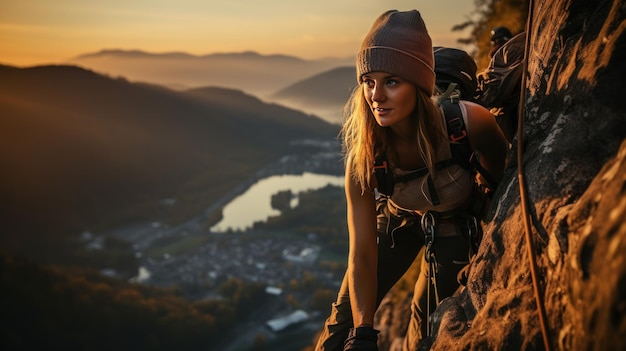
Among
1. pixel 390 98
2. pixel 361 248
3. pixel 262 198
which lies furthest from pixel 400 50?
pixel 262 198

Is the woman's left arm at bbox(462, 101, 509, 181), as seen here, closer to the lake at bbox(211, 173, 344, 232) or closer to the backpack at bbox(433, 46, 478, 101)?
the backpack at bbox(433, 46, 478, 101)

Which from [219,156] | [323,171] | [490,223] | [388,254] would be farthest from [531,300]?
[219,156]

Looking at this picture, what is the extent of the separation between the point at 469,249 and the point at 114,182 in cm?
13876

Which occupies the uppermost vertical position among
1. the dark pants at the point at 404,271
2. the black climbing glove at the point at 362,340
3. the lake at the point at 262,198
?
the lake at the point at 262,198

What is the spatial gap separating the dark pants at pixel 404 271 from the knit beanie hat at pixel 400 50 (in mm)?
1197

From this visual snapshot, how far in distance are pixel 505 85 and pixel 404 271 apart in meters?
1.60

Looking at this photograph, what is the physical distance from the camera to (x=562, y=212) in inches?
90.5

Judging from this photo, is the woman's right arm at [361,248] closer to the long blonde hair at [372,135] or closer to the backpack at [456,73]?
the long blonde hair at [372,135]

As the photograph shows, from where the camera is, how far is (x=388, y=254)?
3840 mm

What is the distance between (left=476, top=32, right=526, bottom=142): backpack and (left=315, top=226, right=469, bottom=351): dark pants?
968 mm

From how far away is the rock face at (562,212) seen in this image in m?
1.81

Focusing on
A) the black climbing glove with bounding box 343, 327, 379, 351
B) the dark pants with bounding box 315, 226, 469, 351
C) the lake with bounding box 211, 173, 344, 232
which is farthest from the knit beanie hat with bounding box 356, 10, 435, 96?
the lake with bounding box 211, 173, 344, 232

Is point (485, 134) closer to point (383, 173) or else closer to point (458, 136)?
point (458, 136)

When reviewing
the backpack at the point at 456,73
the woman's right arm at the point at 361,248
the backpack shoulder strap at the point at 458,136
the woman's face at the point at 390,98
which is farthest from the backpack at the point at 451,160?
the backpack at the point at 456,73
